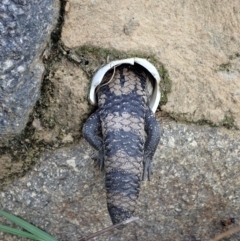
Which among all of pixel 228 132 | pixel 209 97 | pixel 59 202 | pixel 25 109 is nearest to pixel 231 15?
pixel 209 97

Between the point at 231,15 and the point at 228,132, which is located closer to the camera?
the point at 231,15

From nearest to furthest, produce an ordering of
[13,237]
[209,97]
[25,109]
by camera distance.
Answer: [25,109] < [209,97] < [13,237]

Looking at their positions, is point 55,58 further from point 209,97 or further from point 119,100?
point 209,97

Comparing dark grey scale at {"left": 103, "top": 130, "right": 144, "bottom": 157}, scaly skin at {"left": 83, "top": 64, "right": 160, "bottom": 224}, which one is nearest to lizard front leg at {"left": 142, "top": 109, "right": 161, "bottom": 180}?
scaly skin at {"left": 83, "top": 64, "right": 160, "bottom": 224}

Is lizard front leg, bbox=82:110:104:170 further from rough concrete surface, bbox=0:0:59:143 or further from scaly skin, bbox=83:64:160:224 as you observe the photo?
rough concrete surface, bbox=0:0:59:143

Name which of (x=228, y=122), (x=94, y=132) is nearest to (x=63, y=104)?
(x=94, y=132)

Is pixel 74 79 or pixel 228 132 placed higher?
pixel 74 79

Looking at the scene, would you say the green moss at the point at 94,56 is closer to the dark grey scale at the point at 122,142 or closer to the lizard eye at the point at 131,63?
the lizard eye at the point at 131,63
